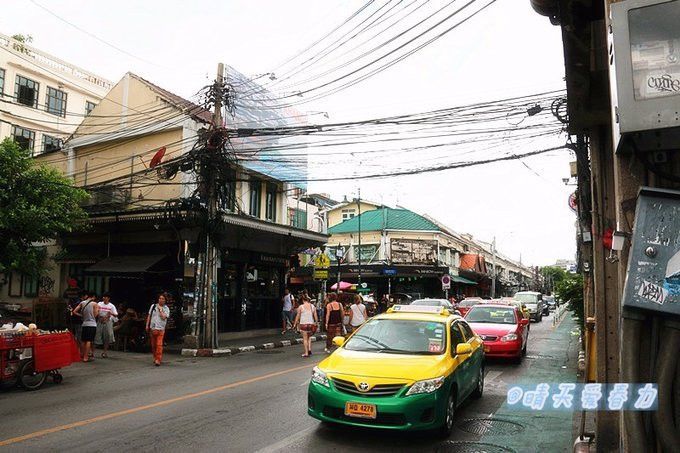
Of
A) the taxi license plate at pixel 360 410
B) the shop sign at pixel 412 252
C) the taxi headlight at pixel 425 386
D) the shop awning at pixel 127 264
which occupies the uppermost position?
the shop sign at pixel 412 252

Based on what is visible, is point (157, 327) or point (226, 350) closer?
point (157, 327)

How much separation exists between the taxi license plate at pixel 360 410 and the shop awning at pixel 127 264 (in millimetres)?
13042

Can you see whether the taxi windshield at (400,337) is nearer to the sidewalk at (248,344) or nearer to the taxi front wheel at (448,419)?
the taxi front wheel at (448,419)

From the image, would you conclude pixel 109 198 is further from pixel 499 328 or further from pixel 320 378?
pixel 320 378

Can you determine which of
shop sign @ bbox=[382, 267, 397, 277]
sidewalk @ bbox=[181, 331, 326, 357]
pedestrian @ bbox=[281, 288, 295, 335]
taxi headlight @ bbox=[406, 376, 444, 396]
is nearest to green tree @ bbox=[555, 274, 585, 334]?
sidewalk @ bbox=[181, 331, 326, 357]

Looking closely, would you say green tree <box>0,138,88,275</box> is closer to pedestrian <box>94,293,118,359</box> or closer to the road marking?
pedestrian <box>94,293,118,359</box>

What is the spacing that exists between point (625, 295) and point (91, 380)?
10.9m

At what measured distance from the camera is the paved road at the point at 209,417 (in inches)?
238

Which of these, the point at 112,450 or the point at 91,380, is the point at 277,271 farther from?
the point at 112,450

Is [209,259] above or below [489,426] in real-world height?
above

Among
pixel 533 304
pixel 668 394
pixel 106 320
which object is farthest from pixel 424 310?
pixel 533 304

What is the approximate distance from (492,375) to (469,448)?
19.4 ft

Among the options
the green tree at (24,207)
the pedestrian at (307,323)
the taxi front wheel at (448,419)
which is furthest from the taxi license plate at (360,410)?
the green tree at (24,207)

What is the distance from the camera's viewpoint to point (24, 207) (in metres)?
14.2
